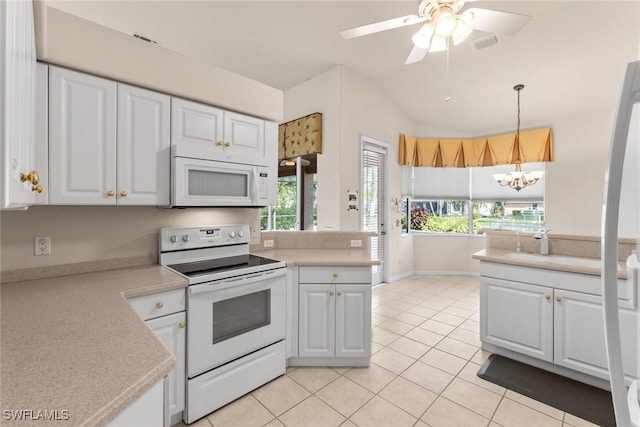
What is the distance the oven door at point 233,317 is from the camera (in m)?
1.75

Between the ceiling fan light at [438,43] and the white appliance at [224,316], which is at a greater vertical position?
the ceiling fan light at [438,43]

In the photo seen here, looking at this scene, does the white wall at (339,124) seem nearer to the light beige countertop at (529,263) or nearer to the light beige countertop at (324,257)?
the light beige countertop at (324,257)

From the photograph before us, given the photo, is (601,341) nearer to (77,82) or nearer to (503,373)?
(503,373)

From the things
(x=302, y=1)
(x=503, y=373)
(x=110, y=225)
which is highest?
(x=302, y=1)

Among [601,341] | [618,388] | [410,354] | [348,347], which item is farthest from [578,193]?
[618,388]

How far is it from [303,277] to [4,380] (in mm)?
1723

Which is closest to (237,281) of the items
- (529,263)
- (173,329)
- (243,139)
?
(173,329)

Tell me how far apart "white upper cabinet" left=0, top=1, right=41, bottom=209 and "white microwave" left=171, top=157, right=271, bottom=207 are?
0.98 m

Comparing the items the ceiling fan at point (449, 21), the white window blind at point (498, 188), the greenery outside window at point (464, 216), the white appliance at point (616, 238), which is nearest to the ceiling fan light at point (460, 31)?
the ceiling fan at point (449, 21)

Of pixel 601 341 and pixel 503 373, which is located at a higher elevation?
pixel 601 341

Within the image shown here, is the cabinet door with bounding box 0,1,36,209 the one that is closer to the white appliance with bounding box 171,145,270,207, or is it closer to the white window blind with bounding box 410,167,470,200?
the white appliance with bounding box 171,145,270,207

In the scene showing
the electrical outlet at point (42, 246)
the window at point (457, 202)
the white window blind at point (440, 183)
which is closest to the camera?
the electrical outlet at point (42, 246)

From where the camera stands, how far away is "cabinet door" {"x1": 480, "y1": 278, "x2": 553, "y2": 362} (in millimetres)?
2230

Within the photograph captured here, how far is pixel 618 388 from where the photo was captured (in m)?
0.63
